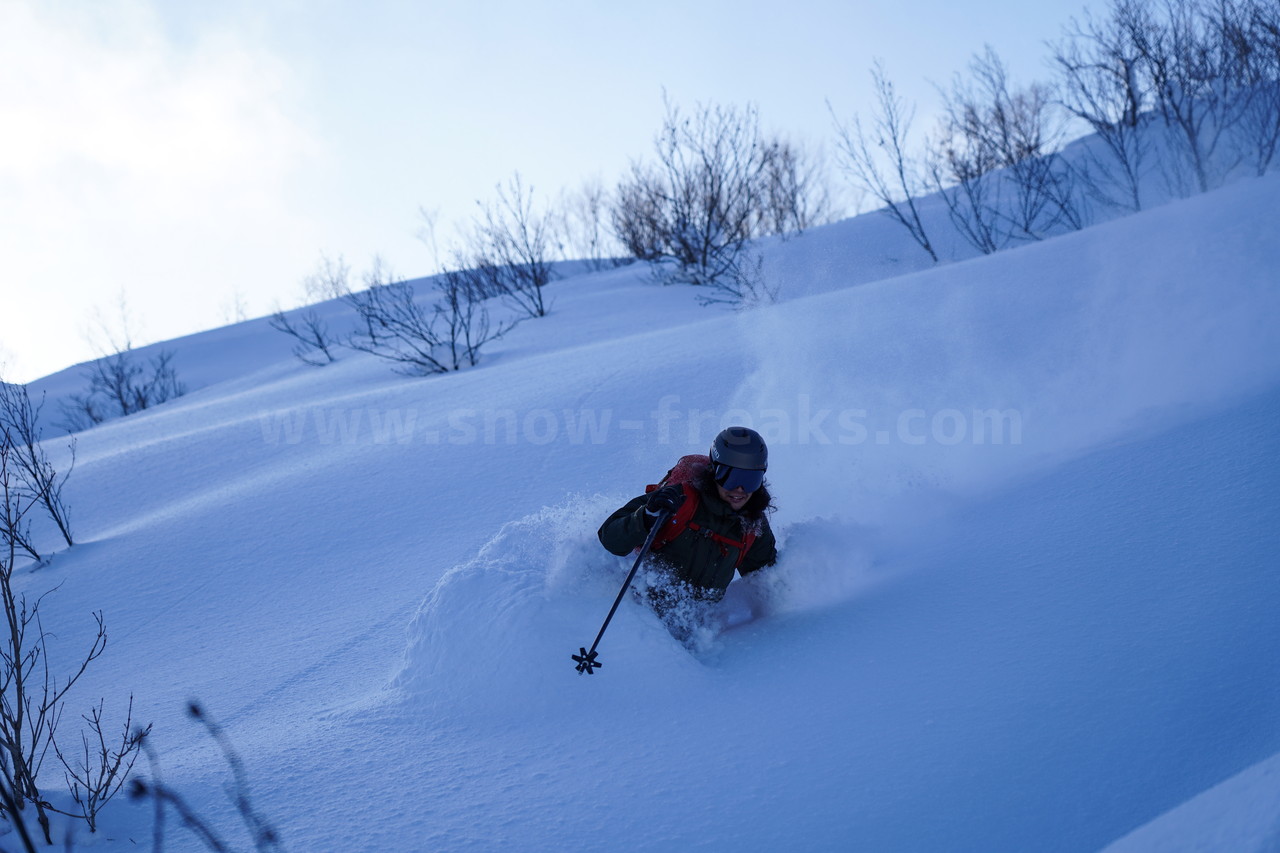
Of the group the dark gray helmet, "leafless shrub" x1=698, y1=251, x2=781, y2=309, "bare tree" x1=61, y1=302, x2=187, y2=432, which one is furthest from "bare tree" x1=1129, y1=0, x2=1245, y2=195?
"bare tree" x1=61, y1=302, x2=187, y2=432

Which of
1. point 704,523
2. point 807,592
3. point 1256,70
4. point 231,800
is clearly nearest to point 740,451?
point 704,523

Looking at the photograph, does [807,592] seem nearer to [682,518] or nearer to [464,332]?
[682,518]

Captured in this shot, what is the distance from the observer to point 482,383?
24.8 feet

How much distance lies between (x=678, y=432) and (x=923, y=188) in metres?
9.71

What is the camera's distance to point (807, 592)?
3.24 meters

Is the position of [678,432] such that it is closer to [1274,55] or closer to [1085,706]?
[1085,706]

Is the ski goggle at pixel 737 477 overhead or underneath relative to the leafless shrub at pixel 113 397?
Answer: underneath

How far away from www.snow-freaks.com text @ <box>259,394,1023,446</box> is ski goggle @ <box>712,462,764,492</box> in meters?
1.98

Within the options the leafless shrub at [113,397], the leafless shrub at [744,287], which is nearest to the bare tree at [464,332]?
the leafless shrub at [744,287]

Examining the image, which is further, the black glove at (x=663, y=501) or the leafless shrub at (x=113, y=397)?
the leafless shrub at (x=113, y=397)

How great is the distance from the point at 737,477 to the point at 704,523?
0.80 feet

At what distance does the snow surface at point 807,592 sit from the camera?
6.42 feet

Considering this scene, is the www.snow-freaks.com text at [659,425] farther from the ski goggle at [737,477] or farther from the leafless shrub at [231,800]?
the leafless shrub at [231,800]

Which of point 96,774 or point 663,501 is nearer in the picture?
point 96,774
